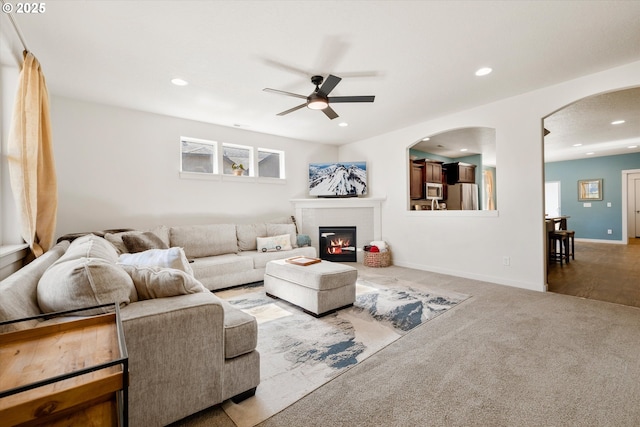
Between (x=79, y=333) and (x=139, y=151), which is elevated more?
(x=139, y=151)

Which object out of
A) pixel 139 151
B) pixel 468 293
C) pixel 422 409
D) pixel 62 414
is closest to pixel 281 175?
pixel 139 151

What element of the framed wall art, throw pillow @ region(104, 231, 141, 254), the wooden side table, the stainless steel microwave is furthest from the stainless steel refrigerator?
the wooden side table

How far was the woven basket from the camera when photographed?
517 cm

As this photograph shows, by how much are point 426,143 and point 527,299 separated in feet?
13.1

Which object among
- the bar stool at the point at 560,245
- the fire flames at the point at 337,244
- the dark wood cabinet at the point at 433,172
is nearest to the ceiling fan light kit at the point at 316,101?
the fire flames at the point at 337,244

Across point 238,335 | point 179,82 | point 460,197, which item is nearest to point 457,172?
point 460,197

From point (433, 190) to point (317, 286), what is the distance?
4.77 metres

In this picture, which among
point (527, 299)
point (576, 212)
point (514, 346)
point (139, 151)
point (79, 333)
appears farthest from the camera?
point (576, 212)

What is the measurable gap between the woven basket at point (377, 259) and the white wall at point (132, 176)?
2.20 meters

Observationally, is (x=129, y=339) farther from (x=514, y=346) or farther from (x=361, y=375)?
(x=514, y=346)

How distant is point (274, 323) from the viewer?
9.04 feet

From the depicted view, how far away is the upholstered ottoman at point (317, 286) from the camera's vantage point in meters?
2.88

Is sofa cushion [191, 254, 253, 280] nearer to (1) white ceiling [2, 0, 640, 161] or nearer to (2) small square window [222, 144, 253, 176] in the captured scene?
(2) small square window [222, 144, 253, 176]

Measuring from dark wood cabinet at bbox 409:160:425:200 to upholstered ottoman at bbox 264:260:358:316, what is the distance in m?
3.57
